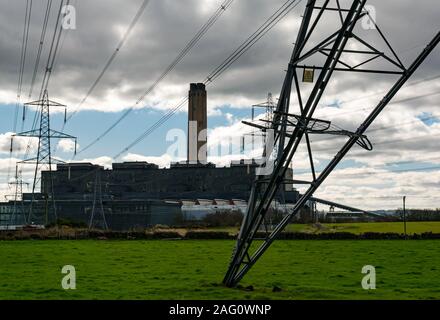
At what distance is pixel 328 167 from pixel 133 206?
129 metres

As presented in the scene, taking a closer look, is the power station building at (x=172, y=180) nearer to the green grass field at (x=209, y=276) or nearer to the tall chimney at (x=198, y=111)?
the tall chimney at (x=198, y=111)

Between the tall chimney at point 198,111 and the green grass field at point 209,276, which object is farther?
the tall chimney at point 198,111

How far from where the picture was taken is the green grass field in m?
23.0

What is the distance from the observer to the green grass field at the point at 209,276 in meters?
23.0

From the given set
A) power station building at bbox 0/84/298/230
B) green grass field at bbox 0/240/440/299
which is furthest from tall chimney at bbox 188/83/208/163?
green grass field at bbox 0/240/440/299

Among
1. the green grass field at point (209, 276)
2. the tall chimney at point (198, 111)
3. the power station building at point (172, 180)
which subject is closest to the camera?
the green grass field at point (209, 276)

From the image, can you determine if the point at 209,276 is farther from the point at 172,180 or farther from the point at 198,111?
the point at 172,180

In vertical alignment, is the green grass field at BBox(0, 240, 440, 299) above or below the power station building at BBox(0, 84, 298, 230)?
below

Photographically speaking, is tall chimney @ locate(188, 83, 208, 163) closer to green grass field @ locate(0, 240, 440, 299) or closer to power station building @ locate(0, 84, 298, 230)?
power station building @ locate(0, 84, 298, 230)

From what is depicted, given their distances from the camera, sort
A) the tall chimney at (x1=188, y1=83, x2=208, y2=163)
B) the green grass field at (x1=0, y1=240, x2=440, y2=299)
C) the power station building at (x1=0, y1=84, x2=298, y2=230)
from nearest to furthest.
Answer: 1. the green grass field at (x1=0, y1=240, x2=440, y2=299)
2. the tall chimney at (x1=188, y1=83, x2=208, y2=163)
3. the power station building at (x1=0, y1=84, x2=298, y2=230)

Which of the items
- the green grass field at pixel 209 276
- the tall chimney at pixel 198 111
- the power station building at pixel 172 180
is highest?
the tall chimney at pixel 198 111

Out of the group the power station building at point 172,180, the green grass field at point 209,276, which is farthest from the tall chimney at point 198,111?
the green grass field at point 209,276
